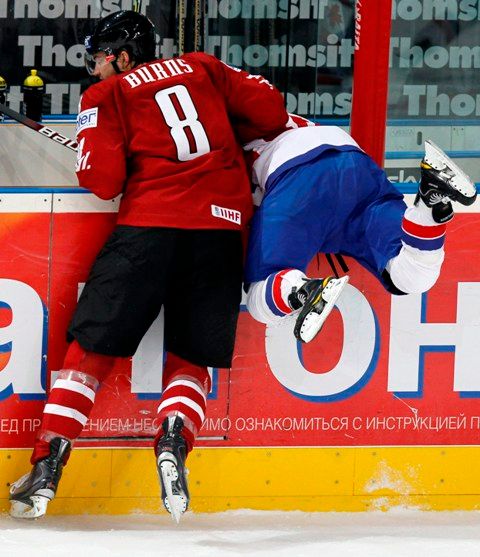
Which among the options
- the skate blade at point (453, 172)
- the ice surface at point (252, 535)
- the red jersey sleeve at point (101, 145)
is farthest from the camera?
the red jersey sleeve at point (101, 145)

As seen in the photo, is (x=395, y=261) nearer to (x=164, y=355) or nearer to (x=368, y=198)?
(x=368, y=198)

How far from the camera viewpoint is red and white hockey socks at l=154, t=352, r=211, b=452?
3.12m

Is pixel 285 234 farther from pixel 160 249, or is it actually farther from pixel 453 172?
pixel 453 172

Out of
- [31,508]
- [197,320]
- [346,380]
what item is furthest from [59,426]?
[346,380]

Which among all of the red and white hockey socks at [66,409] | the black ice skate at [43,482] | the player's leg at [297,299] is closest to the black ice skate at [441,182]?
the player's leg at [297,299]

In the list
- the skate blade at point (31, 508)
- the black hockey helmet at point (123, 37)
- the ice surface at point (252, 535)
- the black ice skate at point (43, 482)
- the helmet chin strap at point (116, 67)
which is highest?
the black hockey helmet at point (123, 37)

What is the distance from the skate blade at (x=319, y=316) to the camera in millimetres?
2938

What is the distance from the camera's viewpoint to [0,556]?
2910mm

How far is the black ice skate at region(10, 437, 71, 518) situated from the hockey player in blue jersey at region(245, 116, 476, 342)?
570 mm

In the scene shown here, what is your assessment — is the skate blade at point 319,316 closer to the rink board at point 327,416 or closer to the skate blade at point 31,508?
the rink board at point 327,416

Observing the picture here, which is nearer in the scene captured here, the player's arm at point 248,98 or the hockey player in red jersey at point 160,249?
the hockey player in red jersey at point 160,249

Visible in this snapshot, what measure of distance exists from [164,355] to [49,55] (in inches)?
115

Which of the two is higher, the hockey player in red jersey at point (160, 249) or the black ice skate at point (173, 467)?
the hockey player in red jersey at point (160, 249)

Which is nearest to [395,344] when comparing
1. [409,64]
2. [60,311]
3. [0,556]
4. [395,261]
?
[395,261]
